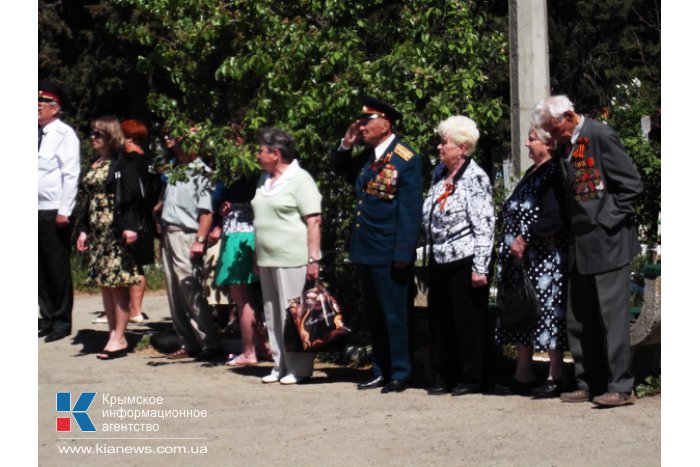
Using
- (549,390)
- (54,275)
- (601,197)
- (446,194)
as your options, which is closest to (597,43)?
(54,275)

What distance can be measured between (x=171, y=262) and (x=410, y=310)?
95.4 inches

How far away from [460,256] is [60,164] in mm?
3921

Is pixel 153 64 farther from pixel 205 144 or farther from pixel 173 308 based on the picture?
pixel 173 308

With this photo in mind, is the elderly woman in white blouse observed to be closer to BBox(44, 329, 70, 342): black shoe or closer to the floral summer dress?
the floral summer dress

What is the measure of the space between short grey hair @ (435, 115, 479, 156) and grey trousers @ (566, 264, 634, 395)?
111 cm

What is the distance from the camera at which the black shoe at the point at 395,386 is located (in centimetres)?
824

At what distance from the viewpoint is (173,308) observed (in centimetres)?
1010

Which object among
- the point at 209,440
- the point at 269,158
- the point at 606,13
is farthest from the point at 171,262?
the point at 606,13

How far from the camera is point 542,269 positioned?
25.5 feet

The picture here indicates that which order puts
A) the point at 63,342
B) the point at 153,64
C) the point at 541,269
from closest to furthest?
the point at 541,269 < the point at 153,64 < the point at 63,342

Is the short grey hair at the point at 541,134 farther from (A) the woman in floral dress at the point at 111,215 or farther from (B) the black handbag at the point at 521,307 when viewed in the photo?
(A) the woman in floral dress at the point at 111,215

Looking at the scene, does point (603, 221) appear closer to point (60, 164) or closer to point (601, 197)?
point (601, 197)

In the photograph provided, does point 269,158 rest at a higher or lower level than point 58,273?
higher

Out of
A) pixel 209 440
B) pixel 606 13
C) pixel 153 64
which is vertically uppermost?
pixel 606 13
